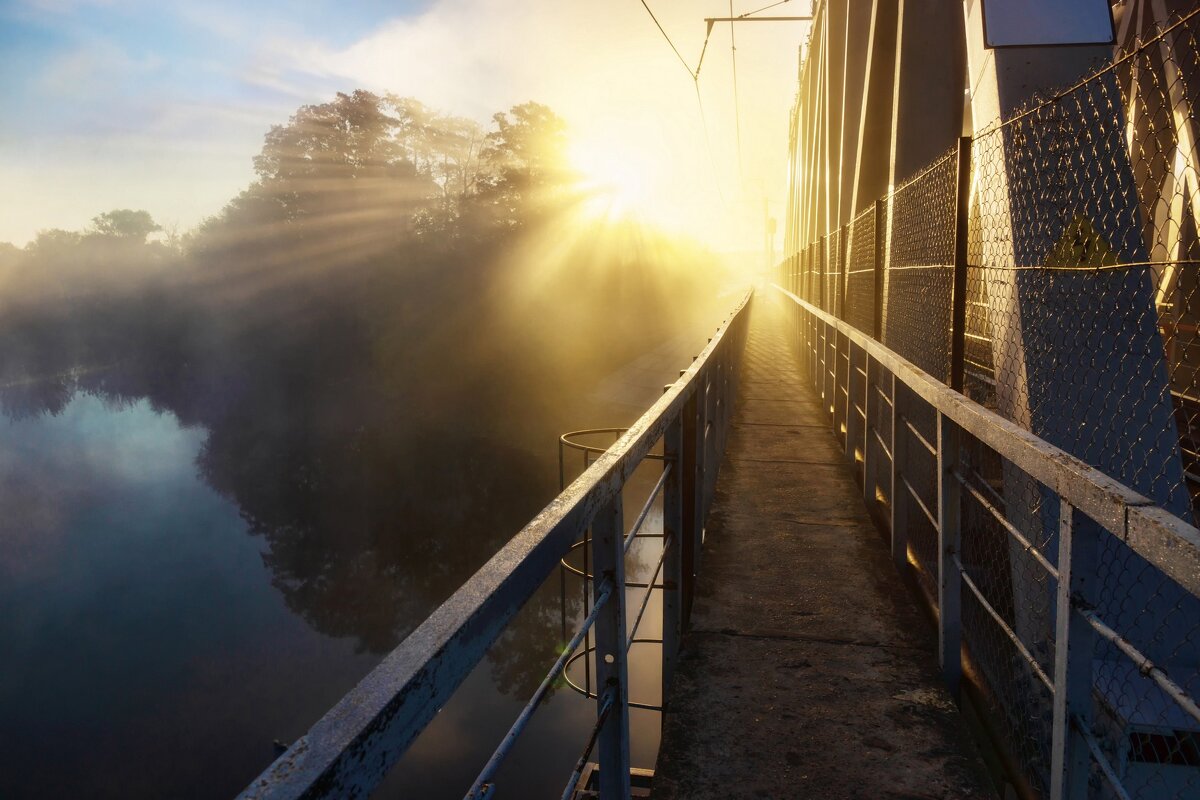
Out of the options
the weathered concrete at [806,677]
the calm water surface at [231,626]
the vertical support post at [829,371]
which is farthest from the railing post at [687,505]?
the calm water surface at [231,626]

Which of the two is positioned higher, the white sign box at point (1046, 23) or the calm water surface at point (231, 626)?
the white sign box at point (1046, 23)

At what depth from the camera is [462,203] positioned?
175 feet

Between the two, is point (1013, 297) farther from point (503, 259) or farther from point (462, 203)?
point (462, 203)

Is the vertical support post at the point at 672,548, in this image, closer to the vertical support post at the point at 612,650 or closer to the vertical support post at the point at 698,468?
the vertical support post at the point at 698,468

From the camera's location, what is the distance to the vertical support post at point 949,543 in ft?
10.9

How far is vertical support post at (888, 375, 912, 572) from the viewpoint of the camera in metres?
4.59

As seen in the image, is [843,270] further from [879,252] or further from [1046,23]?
[1046,23]

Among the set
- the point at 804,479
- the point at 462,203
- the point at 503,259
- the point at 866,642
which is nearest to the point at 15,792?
the point at 804,479

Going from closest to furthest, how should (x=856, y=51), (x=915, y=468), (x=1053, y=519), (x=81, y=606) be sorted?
1. (x=1053, y=519)
2. (x=915, y=468)
3. (x=856, y=51)
4. (x=81, y=606)

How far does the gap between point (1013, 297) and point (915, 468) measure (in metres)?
2.73

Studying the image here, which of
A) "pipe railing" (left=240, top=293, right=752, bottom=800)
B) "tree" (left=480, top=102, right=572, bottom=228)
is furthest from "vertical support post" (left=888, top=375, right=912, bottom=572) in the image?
"tree" (left=480, top=102, right=572, bottom=228)

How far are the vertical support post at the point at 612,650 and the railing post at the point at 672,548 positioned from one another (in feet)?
3.90

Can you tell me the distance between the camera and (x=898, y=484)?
4680 millimetres

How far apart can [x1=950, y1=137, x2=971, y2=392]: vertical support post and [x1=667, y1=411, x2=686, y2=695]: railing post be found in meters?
1.47
